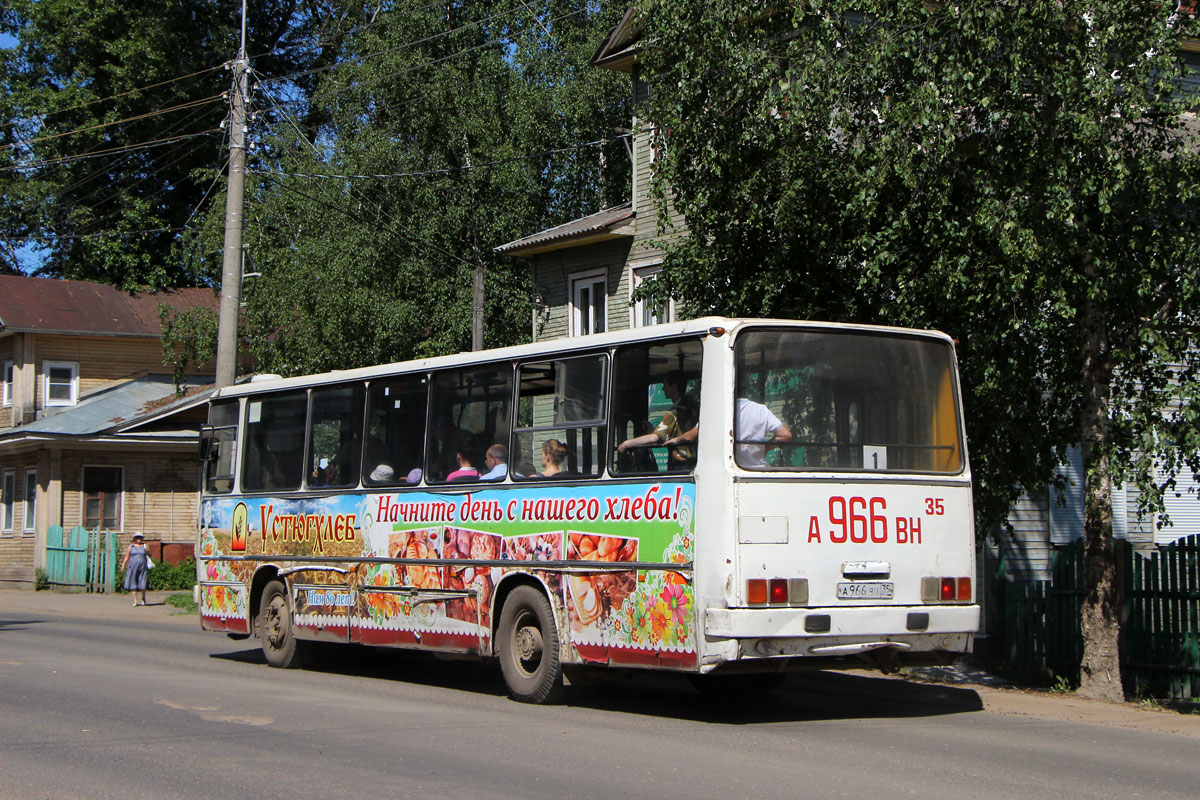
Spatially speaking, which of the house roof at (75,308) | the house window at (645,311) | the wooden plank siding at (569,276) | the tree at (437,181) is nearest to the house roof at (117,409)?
the house roof at (75,308)

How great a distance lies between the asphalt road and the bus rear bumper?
0.63 metres

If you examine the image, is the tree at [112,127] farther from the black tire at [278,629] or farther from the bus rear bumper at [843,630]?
the bus rear bumper at [843,630]

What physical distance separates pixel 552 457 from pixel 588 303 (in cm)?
1629

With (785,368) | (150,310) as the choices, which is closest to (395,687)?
(785,368)

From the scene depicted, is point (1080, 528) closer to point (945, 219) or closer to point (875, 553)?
point (945, 219)

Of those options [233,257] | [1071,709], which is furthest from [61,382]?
[1071,709]

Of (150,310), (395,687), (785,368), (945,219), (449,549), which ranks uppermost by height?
(150,310)

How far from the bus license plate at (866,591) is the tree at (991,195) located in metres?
2.73

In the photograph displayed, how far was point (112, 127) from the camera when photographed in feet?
163

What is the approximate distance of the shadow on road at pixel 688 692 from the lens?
11258 mm

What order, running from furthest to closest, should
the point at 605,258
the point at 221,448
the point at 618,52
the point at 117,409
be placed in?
the point at 117,409 < the point at 605,258 < the point at 618,52 < the point at 221,448

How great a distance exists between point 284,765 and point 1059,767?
16.2ft

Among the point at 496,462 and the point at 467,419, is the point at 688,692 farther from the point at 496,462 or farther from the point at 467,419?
the point at 467,419

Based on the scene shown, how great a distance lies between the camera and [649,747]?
29.9 ft
